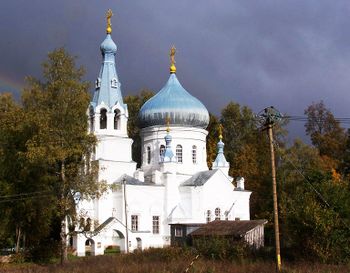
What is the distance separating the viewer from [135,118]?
187 feet

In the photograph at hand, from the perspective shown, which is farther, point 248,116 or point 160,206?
point 248,116

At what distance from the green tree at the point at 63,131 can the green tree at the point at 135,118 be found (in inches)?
1041

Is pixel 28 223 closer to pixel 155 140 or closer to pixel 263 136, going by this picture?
pixel 155 140

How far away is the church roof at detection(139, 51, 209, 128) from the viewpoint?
150 ft

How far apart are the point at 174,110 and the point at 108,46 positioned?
716 cm

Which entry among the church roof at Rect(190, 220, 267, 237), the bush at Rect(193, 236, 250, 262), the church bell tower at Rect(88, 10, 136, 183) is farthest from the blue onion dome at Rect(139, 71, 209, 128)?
the bush at Rect(193, 236, 250, 262)

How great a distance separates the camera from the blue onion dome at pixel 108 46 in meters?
43.8

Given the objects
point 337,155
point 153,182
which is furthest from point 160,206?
point 337,155

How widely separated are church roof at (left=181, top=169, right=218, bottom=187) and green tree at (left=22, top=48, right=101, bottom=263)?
1508cm

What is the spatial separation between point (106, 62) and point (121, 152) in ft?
22.8

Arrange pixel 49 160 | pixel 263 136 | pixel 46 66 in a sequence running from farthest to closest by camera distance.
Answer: pixel 263 136 < pixel 46 66 < pixel 49 160

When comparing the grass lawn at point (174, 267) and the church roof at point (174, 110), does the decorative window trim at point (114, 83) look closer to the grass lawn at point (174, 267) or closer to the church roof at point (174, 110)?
the church roof at point (174, 110)

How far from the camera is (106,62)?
43.5 m

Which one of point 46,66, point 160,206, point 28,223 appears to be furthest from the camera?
point 160,206
